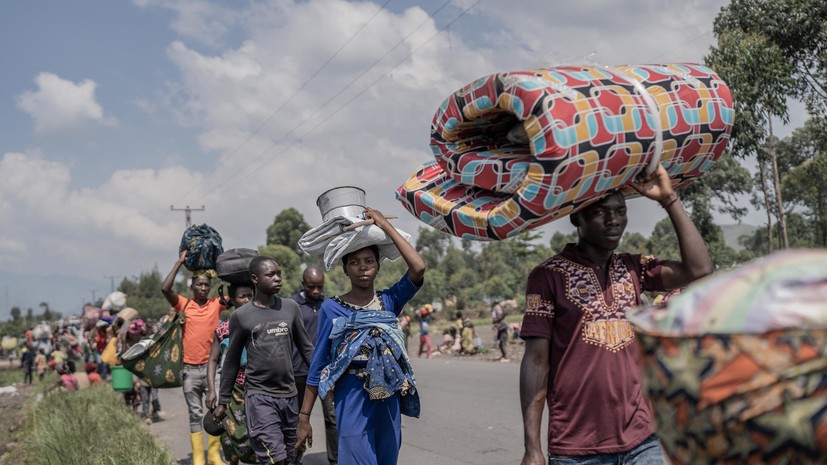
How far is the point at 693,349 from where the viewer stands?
5.02 feet

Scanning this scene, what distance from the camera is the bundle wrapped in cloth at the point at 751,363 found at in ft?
4.62

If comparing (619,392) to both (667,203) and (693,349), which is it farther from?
(693,349)

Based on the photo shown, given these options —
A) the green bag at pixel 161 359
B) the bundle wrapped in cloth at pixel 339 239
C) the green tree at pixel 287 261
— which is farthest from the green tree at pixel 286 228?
the bundle wrapped in cloth at pixel 339 239

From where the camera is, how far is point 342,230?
460cm

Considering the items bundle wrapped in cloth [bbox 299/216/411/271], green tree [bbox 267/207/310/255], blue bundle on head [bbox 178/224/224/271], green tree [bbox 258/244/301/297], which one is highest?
green tree [bbox 267/207/310/255]

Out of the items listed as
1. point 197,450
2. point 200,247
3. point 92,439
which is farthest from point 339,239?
point 92,439

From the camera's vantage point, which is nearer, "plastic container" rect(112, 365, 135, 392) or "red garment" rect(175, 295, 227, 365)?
"red garment" rect(175, 295, 227, 365)

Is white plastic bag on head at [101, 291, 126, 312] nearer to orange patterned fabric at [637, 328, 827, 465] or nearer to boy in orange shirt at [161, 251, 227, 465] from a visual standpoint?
boy in orange shirt at [161, 251, 227, 465]

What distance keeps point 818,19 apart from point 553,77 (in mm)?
13182

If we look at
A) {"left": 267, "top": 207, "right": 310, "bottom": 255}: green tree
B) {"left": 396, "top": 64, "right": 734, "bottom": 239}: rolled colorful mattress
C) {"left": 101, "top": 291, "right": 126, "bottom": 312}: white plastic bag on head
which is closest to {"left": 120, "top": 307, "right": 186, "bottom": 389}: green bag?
{"left": 396, "top": 64, "right": 734, "bottom": 239}: rolled colorful mattress

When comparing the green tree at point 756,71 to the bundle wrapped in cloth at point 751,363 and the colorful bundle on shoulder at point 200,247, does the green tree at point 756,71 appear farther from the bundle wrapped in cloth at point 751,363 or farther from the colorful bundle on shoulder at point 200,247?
the bundle wrapped in cloth at point 751,363

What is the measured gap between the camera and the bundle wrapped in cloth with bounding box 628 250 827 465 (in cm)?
141

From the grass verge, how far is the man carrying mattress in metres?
4.59

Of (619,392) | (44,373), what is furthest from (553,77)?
(44,373)
